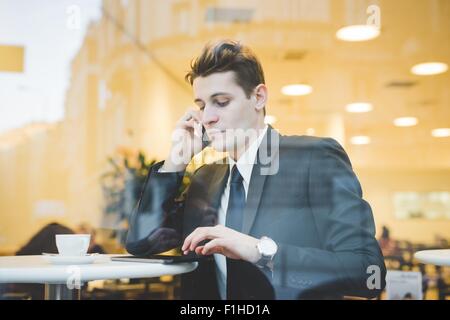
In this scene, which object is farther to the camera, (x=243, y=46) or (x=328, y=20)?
(x=328, y=20)

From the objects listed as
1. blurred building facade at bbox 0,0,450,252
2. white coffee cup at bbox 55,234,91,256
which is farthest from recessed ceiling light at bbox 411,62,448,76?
white coffee cup at bbox 55,234,91,256

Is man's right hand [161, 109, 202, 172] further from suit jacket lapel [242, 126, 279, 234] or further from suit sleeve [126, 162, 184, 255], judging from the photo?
suit jacket lapel [242, 126, 279, 234]

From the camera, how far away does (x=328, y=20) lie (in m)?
2.62

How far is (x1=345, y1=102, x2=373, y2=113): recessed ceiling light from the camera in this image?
2617 millimetres

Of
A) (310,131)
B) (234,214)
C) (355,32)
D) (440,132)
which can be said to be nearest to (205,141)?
(234,214)

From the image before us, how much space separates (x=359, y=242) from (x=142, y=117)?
1310 mm

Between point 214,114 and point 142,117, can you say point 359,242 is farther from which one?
point 142,117

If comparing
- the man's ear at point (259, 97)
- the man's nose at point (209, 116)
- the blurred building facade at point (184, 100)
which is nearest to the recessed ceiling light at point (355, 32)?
the blurred building facade at point (184, 100)

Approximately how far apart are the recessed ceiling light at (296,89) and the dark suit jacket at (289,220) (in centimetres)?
28

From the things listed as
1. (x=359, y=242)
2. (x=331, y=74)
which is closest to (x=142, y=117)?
(x=331, y=74)

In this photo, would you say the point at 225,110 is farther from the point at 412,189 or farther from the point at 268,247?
the point at 412,189

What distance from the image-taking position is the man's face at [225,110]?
7.54 feet

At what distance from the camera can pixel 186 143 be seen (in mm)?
2371

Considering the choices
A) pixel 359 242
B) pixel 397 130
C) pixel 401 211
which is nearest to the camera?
pixel 359 242
